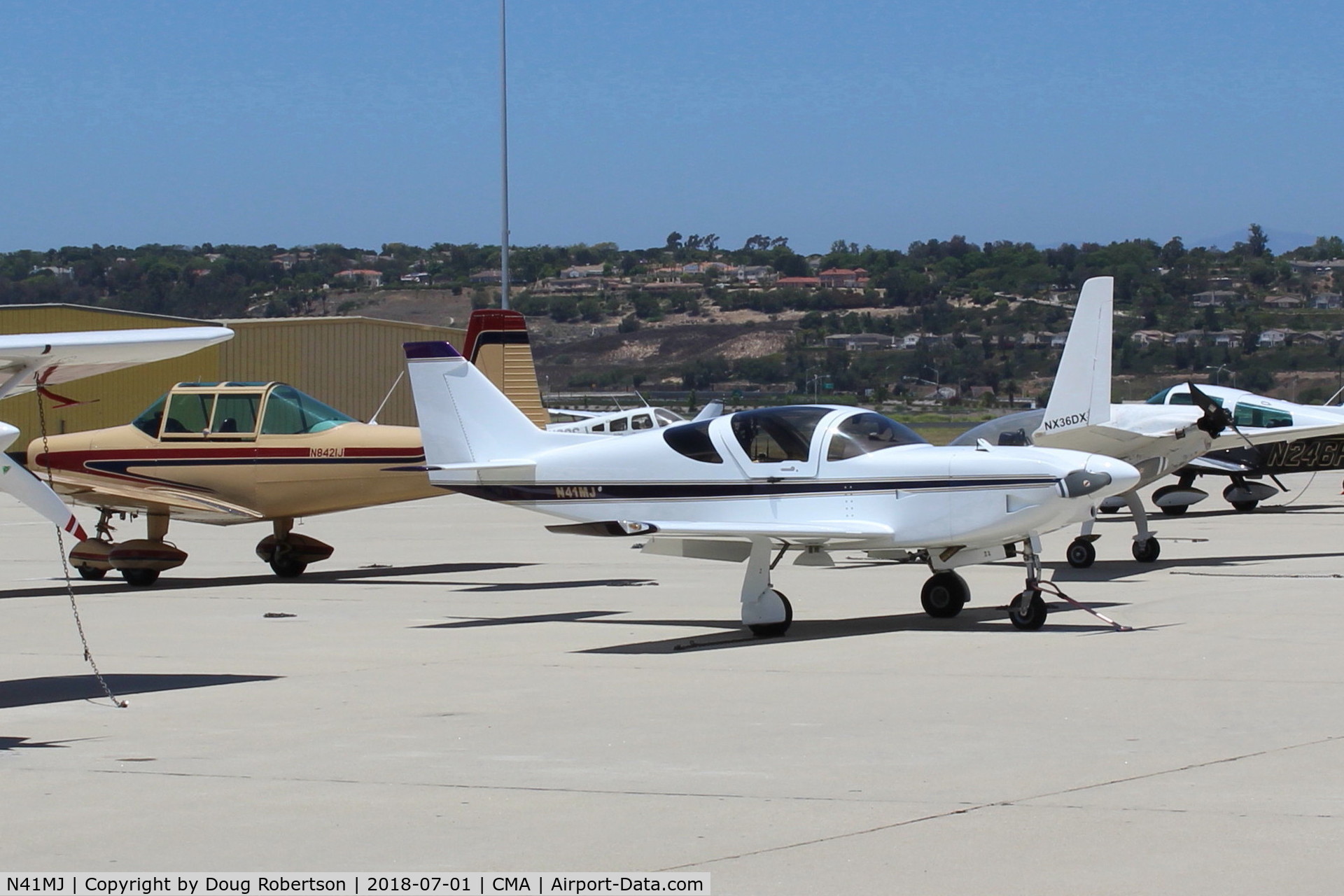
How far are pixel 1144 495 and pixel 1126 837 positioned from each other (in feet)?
101

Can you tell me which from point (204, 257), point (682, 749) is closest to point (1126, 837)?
point (682, 749)

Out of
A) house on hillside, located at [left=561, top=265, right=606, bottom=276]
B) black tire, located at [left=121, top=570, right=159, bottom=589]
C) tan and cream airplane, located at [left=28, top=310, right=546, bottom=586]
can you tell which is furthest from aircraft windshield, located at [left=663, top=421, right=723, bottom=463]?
house on hillside, located at [left=561, top=265, right=606, bottom=276]

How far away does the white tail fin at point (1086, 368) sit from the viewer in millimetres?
16234

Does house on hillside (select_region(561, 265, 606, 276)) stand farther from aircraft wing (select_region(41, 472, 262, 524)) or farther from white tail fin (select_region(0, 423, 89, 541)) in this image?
white tail fin (select_region(0, 423, 89, 541))

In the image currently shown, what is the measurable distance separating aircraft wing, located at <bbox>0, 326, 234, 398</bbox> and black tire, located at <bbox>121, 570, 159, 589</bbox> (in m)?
8.39

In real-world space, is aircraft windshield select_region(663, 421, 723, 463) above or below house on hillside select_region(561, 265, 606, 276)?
above

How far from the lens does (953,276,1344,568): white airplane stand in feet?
53.7

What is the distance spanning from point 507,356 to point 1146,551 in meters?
7.80

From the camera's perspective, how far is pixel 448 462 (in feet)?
47.7

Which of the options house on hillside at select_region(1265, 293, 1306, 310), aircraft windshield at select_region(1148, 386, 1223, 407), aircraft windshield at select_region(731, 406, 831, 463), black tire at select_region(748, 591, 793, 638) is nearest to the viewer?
black tire at select_region(748, 591, 793, 638)

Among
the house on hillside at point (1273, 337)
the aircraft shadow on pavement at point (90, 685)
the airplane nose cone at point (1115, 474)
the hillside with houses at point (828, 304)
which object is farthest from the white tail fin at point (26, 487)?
the house on hillside at point (1273, 337)

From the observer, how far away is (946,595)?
12977 millimetres

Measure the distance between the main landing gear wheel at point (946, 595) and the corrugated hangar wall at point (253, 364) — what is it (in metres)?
30.5

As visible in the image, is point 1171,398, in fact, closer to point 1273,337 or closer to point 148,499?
point 148,499
